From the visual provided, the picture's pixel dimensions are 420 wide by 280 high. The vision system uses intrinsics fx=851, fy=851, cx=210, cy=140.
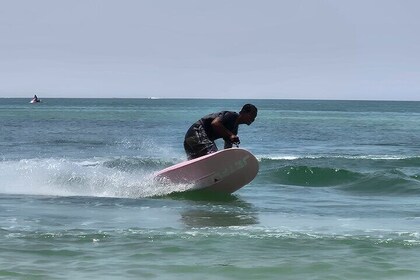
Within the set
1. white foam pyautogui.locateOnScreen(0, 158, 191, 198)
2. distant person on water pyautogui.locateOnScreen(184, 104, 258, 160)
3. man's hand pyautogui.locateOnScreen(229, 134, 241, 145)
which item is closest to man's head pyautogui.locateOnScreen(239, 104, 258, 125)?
distant person on water pyautogui.locateOnScreen(184, 104, 258, 160)

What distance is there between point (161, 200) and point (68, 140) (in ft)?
82.7

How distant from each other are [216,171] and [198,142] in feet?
2.39

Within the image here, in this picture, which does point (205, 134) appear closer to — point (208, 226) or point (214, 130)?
point (214, 130)

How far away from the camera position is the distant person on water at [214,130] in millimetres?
14422

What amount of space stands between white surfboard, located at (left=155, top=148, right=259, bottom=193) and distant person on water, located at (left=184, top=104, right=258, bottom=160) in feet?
0.69

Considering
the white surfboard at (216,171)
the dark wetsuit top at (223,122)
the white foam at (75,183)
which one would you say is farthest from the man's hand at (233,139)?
the white foam at (75,183)

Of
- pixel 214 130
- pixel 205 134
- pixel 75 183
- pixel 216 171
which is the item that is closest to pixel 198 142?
pixel 205 134

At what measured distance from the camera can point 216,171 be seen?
1559 cm

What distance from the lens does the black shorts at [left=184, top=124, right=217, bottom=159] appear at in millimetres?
15062

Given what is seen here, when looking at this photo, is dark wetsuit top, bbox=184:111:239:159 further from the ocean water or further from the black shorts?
the ocean water

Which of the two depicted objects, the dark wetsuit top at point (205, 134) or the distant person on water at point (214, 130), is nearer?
the distant person on water at point (214, 130)

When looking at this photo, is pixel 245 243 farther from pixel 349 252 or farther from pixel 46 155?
pixel 46 155

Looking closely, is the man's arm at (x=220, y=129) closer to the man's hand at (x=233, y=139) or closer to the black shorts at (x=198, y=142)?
the man's hand at (x=233, y=139)

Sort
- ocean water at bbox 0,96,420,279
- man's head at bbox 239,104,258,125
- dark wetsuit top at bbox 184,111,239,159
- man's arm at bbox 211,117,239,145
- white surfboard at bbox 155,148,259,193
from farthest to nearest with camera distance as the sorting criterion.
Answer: white surfboard at bbox 155,148,259,193
dark wetsuit top at bbox 184,111,239,159
man's arm at bbox 211,117,239,145
man's head at bbox 239,104,258,125
ocean water at bbox 0,96,420,279
